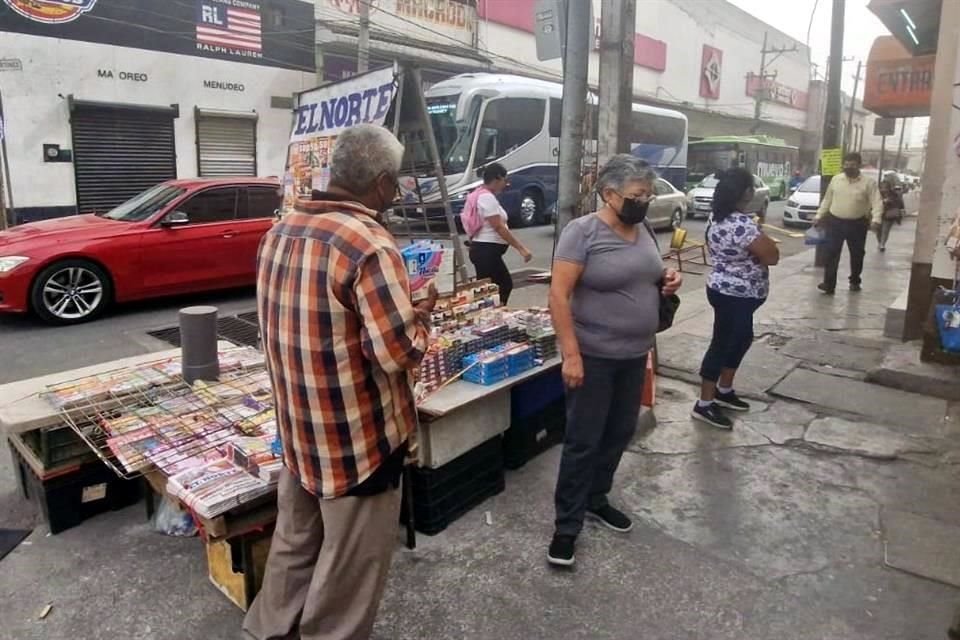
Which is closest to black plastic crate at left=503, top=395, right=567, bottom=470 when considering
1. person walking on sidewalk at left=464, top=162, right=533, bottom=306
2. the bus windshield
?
person walking on sidewalk at left=464, top=162, right=533, bottom=306

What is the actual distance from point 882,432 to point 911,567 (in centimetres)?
175

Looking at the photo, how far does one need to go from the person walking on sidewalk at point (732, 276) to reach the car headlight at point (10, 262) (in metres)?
6.56

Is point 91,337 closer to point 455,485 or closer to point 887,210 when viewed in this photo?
point 455,485

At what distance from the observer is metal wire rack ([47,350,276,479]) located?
299 centimetres

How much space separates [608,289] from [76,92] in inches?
584

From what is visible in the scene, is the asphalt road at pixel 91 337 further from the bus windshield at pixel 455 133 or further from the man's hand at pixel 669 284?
the bus windshield at pixel 455 133

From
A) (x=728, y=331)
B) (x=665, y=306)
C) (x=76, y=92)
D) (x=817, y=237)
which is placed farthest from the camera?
(x=76, y=92)

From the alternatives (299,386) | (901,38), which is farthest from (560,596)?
(901,38)

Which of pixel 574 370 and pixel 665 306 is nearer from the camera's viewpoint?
pixel 574 370

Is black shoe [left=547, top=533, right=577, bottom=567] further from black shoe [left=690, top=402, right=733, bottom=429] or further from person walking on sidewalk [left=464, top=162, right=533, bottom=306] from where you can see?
person walking on sidewalk [left=464, top=162, right=533, bottom=306]

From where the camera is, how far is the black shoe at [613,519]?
3316 mm

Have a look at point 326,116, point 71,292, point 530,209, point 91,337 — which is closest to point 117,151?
point 71,292

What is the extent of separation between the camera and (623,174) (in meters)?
2.87

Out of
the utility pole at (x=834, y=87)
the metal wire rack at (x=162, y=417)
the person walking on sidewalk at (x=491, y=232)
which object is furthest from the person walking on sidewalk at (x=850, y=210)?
the metal wire rack at (x=162, y=417)
